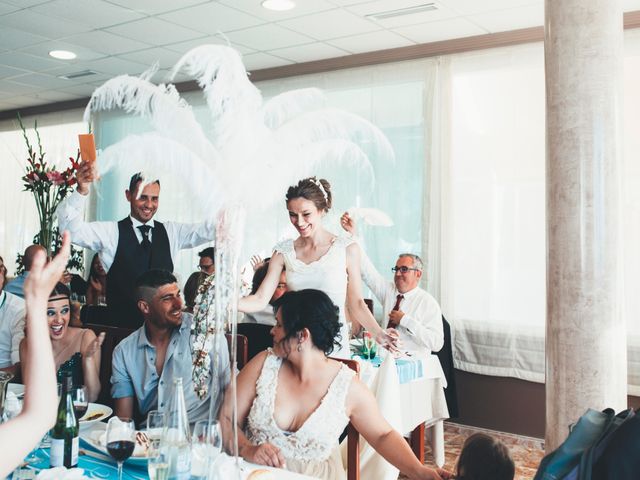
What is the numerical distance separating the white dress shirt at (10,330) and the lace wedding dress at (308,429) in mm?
2034

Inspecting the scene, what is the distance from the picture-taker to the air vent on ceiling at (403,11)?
4.88 m

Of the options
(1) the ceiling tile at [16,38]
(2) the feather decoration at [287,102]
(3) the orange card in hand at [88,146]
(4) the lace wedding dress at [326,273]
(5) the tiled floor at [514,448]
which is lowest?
(5) the tiled floor at [514,448]

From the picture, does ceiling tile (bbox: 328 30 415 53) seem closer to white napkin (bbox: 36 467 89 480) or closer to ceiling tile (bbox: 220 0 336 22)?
ceiling tile (bbox: 220 0 336 22)

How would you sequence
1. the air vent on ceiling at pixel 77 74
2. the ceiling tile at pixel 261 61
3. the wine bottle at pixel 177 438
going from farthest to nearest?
the air vent on ceiling at pixel 77 74 → the ceiling tile at pixel 261 61 → the wine bottle at pixel 177 438

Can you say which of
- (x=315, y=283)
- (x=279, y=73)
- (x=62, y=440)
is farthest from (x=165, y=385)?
(x=279, y=73)

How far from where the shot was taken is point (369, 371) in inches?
145

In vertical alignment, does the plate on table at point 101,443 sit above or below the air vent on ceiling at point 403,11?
below

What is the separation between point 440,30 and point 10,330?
3747mm

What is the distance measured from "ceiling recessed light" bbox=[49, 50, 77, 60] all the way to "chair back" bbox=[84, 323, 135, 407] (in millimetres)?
3841

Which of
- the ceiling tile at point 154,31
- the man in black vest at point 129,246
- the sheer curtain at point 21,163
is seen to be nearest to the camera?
the man in black vest at point 129,246

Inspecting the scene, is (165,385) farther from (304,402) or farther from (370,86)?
(370,86)

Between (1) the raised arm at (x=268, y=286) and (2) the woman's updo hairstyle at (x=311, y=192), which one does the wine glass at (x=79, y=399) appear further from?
(2) the woman's updo hairstyle at (x=311, y=192)

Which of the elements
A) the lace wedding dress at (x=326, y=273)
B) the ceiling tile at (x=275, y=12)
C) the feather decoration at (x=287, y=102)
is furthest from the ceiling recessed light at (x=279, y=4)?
the feather decoration at (x=287, y=102)

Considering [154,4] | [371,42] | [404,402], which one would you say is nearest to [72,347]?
[404,402]
